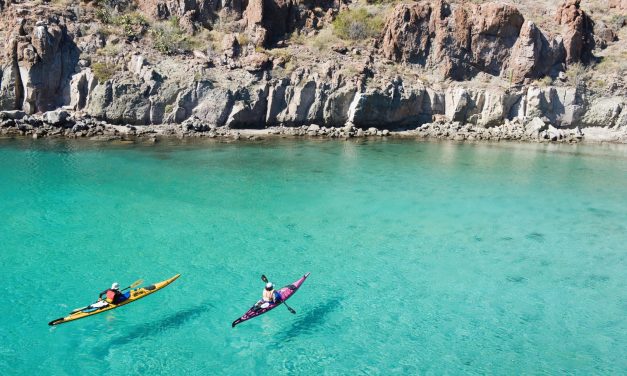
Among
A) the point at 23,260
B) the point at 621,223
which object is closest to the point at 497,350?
the point at 621,223

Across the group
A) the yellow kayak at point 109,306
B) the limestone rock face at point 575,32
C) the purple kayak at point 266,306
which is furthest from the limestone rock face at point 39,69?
the limestone rock face at point 575,32

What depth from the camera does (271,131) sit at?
45.8m

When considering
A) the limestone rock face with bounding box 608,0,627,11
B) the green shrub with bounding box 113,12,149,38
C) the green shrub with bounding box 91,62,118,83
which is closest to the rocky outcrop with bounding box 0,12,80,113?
the green shrub with bounding box 91,62,118,83

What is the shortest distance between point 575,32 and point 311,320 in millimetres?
50844

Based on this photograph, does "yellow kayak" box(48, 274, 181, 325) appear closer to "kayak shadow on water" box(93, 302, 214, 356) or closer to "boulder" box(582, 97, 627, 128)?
"kayak shadow on water" box(93, 302, 214, 356)

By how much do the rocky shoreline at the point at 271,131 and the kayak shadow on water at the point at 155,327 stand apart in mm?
28332

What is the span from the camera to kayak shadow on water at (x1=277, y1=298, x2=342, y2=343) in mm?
13420

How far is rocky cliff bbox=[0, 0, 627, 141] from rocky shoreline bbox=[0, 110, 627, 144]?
0.63 metres

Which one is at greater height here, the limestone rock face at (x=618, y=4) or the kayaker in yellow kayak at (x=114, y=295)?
the limestone rock face at (x=618, y=4)

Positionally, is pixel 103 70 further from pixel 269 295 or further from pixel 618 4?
pixel 618 4

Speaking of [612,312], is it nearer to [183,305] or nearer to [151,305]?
[183,305]

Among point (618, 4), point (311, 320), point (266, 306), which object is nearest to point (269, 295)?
point (266, 306)

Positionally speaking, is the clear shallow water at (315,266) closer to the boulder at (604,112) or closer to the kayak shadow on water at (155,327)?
the kayak shadow on water at (155,327)

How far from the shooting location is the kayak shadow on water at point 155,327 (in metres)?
12.6
